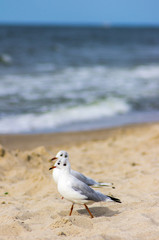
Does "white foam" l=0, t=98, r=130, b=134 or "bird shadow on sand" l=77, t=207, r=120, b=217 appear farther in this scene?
"white foam" l=0, t=98, r=130, b=134

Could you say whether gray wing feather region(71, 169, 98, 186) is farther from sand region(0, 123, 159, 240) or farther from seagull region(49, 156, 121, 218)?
seagull region(49, 156, 121, 218)

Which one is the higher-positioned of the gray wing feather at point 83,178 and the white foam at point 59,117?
the white foam at point 59,117

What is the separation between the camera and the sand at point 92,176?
3305 mm

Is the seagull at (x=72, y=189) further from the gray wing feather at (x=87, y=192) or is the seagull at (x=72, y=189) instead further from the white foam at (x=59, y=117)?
the white foam at (x=59, y=117)

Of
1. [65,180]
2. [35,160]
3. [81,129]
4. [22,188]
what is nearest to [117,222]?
[65,180]

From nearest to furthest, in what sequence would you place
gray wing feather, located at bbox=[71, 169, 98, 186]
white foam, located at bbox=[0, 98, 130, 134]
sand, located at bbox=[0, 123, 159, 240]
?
sand, located at bbox=[0, 123, 159, 240], gray wing feather, located at bbox=[71, 169, 98, 186], white foam, located at bbox=[0, 98, 130, 134]

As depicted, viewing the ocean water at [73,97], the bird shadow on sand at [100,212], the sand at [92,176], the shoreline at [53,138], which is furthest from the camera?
the ocean water at [73,97]

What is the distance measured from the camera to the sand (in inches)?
130

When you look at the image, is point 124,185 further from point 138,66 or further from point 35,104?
point 138,66

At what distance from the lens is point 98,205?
4051 millimetres

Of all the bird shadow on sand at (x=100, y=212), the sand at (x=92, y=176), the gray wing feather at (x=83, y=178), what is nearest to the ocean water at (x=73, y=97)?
the sand at (x=92, y=176)

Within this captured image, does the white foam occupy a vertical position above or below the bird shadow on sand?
above

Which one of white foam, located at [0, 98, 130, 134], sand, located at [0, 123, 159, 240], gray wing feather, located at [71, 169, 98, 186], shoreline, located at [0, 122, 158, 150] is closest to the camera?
sand, located at [0, 123, 159, 240]

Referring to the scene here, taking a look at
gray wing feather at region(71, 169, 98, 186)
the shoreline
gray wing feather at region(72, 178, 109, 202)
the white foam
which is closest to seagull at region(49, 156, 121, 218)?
gray wing feather at region(72, 178, 109, 202)
